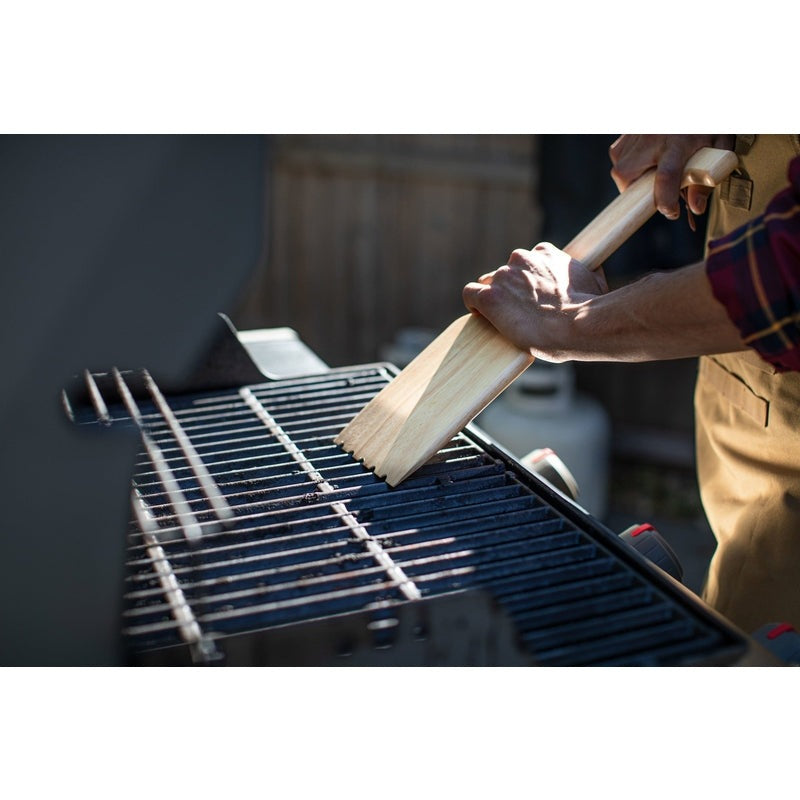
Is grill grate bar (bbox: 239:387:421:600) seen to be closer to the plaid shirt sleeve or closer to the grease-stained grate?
the grease-stained grate

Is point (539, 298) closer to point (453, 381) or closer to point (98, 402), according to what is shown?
point (453, 381)

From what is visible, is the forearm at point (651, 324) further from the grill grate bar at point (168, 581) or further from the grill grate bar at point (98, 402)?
the grill grate bar at point (98, 402)

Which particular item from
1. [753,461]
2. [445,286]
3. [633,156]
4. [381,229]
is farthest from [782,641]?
[381,229]

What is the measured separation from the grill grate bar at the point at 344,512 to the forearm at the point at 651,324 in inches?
18.3

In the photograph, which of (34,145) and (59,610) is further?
(59,610)

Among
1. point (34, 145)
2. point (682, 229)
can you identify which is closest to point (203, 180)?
point (34, 145)

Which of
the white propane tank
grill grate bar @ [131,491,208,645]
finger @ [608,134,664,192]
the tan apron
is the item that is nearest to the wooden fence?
the white propane tank

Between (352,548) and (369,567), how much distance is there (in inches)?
2.6

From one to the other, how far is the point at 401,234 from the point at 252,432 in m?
3.38

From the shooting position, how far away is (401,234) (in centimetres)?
513

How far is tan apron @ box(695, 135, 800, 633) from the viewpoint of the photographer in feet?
5.99

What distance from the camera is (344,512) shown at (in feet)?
5.12

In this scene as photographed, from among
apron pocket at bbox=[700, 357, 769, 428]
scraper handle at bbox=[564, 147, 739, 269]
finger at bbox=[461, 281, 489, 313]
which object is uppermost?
scraper handle at bbox=[564, 147, 739, 269]

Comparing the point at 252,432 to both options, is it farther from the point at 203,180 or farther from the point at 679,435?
the point at 679,435
